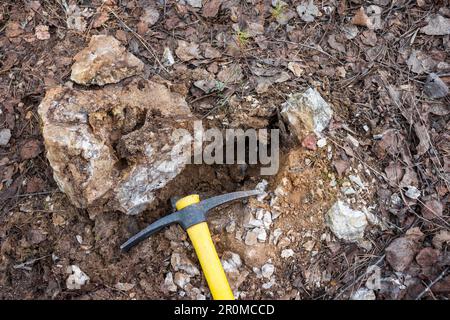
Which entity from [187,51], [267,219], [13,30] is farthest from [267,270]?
[13,30]

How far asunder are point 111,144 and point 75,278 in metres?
0.87

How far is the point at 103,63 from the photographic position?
9.51ft

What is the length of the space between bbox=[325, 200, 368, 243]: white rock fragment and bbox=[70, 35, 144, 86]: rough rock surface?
165cm

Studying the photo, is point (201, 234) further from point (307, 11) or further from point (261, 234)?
point (307, 11)

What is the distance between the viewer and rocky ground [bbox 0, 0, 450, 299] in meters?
2.66

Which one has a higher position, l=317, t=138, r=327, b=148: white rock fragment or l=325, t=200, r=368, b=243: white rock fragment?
l=317, t=138, r=327, b=148: white rock fragment

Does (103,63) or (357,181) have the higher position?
(103,63)

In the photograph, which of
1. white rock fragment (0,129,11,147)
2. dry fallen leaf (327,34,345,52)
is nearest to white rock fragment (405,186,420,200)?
dry fallen leaf (327,34,345,52)

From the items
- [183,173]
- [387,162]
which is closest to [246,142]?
[183,173]

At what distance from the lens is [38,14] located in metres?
3.25

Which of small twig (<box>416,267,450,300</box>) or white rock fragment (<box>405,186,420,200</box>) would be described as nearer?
small twig (<box>416,267,450,300</box>)

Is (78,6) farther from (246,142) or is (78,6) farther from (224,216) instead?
(224,216)

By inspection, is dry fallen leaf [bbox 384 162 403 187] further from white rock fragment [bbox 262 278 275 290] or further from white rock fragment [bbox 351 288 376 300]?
white rock fragment [bbox 262 278 275 290]

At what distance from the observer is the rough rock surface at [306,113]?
9.50 feet
